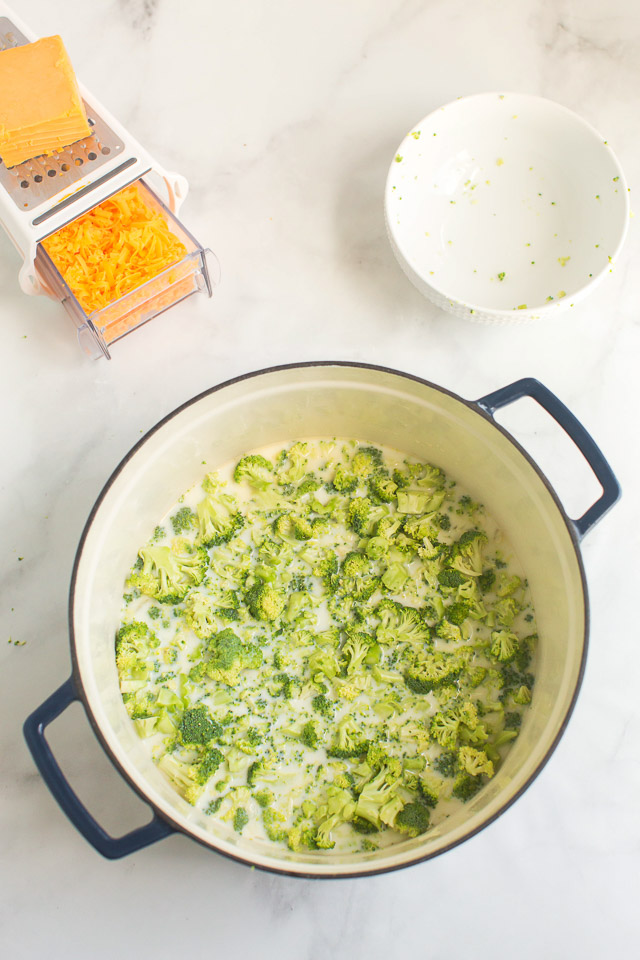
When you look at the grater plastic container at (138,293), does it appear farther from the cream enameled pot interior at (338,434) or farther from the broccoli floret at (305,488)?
the broccoli floret at (305,488)

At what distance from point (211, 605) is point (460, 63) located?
60.3 inches

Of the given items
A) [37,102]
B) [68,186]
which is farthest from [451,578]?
[37,102]

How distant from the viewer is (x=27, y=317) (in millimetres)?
1942

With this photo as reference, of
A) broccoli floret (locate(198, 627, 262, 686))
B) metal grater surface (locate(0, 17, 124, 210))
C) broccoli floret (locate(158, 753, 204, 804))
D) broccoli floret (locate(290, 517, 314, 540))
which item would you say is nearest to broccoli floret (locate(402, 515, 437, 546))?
broccoli floret (locate(290, 517, 314, 540))

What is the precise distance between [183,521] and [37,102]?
926mm

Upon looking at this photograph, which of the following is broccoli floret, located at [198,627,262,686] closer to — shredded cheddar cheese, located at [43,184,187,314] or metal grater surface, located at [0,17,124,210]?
shredded cheddar cheese, located at [43,184,187,314]

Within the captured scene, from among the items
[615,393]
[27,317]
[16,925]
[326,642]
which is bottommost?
[16,925]

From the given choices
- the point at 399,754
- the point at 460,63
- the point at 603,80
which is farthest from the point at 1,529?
the point at 603,80

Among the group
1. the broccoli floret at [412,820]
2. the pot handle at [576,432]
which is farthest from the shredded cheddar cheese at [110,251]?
the broccoli floret at [412,820]

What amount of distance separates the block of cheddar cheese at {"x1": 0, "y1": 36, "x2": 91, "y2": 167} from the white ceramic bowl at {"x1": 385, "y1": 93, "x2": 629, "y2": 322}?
72cm

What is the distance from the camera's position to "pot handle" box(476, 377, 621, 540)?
1538mm

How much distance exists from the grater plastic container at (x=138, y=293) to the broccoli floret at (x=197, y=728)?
0.84 m

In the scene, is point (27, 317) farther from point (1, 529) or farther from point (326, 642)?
point (326, 642)

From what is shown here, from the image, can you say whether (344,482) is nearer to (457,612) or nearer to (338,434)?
(338,434)
